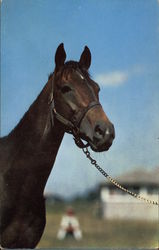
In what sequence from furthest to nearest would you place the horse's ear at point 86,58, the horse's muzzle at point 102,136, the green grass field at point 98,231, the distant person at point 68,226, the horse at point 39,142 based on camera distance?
the distant person at point 68,226, the green grass field at point 98,231, the horse's ear at point 86,58, the horse at point 39,142, the horse's muzzle at point 102,136

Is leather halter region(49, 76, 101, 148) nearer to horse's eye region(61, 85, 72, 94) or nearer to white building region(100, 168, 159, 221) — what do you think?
horse's eye region(61, 85, 72, 94)

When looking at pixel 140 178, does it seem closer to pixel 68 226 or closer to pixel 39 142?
pixel 68 226

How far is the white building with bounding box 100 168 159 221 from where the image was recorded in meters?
5.73

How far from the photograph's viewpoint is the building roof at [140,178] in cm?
546

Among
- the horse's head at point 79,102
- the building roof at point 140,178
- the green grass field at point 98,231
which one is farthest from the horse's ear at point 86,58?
the green grass field at point 98,231

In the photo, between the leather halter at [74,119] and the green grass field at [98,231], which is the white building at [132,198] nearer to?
the green grass field at [98,231]

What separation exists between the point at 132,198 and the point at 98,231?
895mm

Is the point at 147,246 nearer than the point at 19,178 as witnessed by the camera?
No

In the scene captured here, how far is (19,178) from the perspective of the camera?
3418mm

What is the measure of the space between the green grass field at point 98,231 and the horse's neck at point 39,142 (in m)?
2.12

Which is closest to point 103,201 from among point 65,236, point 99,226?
point 99,226

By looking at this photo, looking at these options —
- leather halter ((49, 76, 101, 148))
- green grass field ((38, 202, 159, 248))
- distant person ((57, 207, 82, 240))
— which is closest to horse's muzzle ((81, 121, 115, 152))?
leather halter ((49, 76, 101, 148))

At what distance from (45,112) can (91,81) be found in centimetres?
46

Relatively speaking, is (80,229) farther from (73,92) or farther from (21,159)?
(73,92)
